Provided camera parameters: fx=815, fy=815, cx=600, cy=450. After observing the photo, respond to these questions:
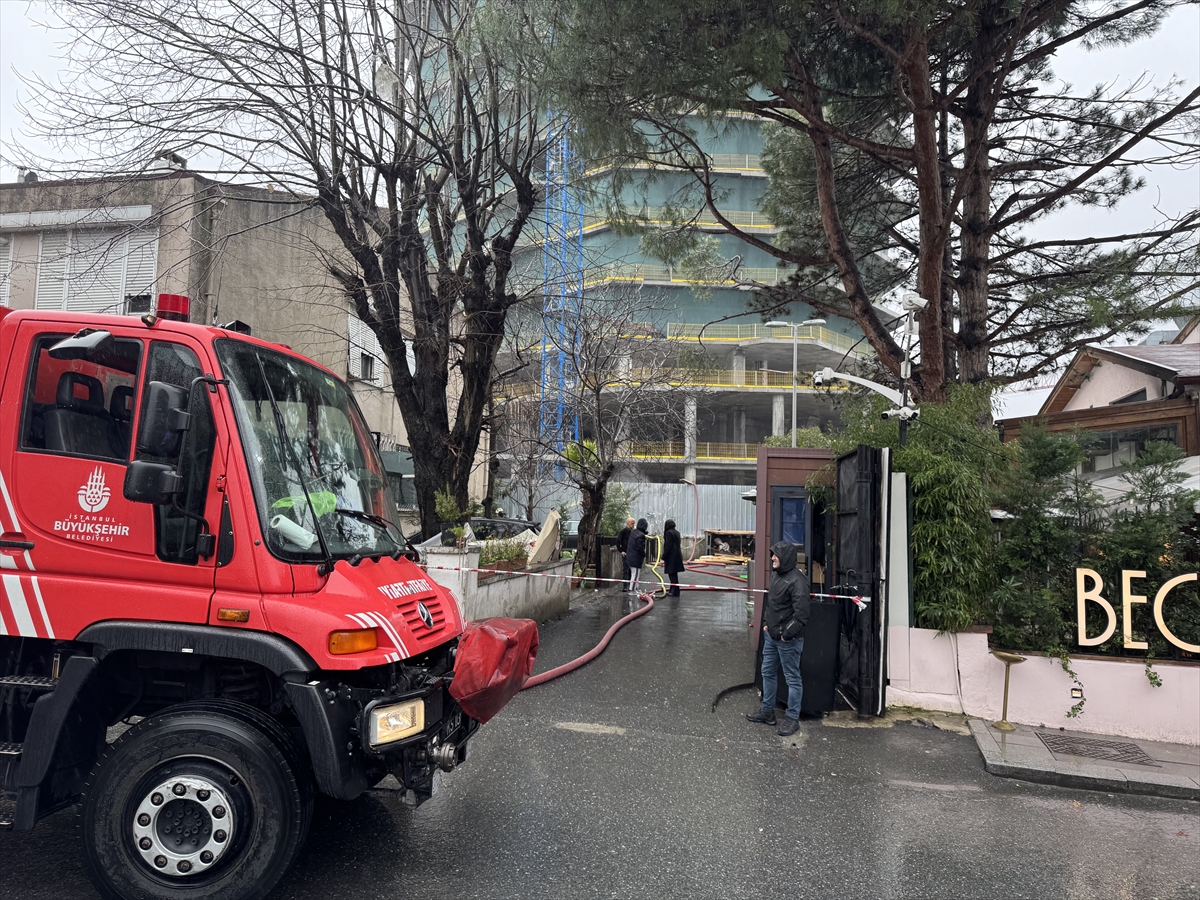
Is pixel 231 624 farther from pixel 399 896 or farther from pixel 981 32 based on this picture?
pixel 981 32

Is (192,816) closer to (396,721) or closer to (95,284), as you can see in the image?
(396,721)

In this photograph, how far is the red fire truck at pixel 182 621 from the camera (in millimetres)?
3801

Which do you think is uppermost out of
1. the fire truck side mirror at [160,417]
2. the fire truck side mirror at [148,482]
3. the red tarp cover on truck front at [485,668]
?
the fire truck side mirror at [160,417]

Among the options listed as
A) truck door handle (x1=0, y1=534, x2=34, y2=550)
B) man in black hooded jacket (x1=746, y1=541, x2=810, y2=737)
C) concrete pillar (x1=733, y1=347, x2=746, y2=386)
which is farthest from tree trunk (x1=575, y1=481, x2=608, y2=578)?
concrete pillar (x1=733, y1=347, x2=746, y2=386)

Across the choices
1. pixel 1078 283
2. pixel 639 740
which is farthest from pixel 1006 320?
pixel 639 740

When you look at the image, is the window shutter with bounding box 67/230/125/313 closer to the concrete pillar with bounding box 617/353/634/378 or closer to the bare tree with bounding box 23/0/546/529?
the bare tree with bounding box 23/0/546/529

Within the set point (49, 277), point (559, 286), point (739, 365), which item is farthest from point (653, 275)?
point (49, 277)

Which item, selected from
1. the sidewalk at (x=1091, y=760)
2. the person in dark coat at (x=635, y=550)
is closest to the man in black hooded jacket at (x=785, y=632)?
the sidewalk at (x=1091, y=760)

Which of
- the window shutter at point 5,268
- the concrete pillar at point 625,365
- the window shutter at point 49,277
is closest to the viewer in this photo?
the window shutter at point 49,277

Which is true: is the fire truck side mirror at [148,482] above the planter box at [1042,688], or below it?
above

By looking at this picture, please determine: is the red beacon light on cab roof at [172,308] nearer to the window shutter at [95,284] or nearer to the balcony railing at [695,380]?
the balcony railing at [695,380]

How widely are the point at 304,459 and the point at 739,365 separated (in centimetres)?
4369

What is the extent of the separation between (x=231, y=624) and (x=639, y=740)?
4.29m

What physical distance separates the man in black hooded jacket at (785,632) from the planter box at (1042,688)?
1.37 metres
